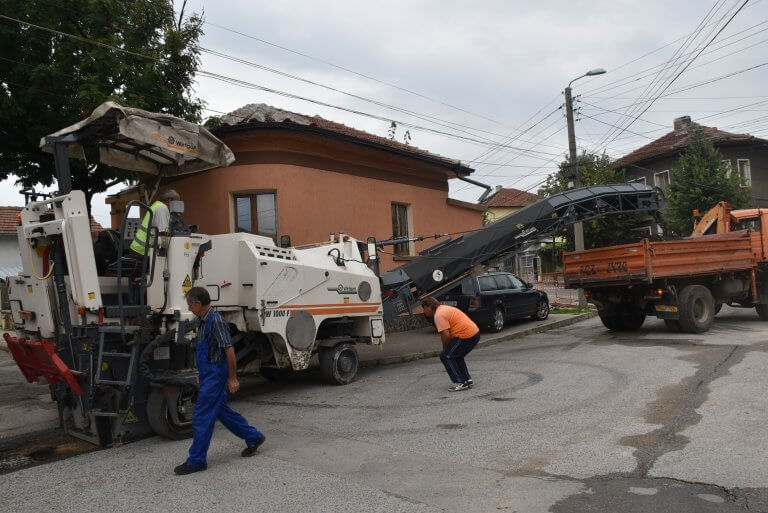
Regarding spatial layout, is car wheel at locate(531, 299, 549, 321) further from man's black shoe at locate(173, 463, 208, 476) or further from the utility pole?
man's black shoe at locate(173, 463, 208, 476)

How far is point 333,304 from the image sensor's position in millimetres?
8805

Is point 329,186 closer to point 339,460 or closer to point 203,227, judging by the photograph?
point 203,227

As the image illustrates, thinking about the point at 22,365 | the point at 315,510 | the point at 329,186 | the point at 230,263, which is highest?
the point at 329,186

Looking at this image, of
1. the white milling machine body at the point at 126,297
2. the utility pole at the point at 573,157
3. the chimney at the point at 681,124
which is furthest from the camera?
the chimney at the point at 681,124

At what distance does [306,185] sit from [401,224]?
3.70 m

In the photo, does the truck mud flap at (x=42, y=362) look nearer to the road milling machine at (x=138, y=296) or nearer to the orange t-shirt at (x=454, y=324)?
the road milling machine at (x=138, y=296)

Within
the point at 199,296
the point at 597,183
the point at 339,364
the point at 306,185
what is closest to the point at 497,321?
the point at 306,185

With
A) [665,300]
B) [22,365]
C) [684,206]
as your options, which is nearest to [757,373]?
[665,300]

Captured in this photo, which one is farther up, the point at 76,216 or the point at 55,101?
the point at 55,101

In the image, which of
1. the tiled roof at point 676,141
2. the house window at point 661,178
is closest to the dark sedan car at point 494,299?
the tiled roof at point 676,141

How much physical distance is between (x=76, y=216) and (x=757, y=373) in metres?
8.63

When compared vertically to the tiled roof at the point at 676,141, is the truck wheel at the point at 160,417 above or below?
below

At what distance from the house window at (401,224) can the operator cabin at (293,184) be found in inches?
9.3

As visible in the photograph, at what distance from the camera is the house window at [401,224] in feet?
51.6
